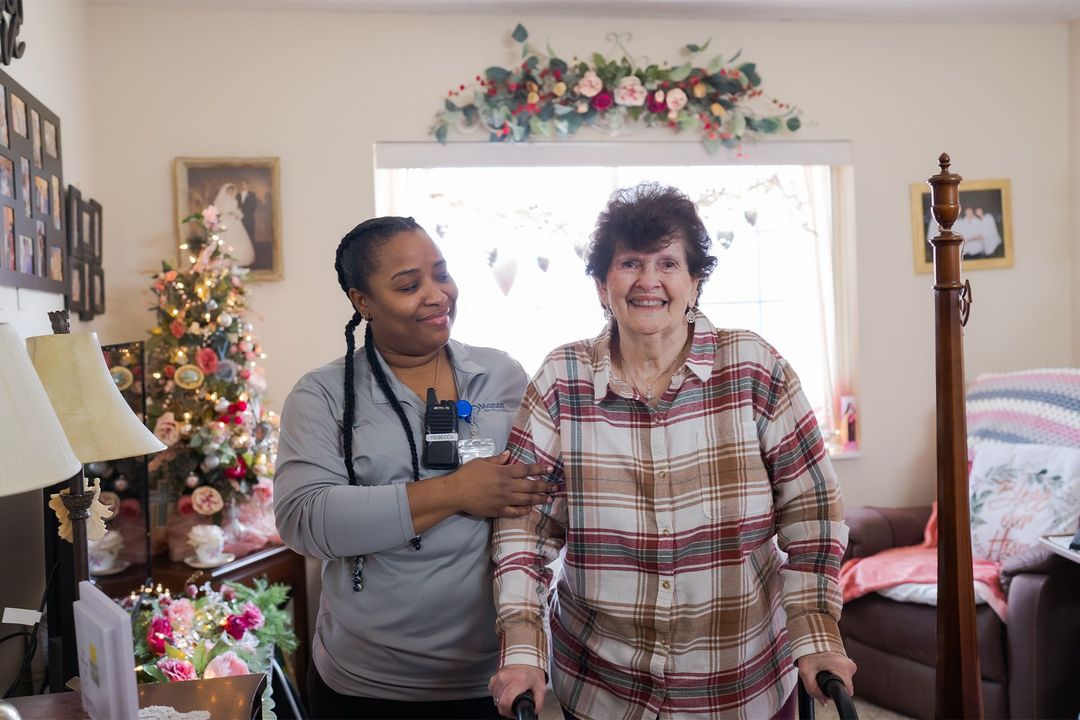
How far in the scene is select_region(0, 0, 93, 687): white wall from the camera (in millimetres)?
2277

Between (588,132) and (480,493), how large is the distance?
2.71m

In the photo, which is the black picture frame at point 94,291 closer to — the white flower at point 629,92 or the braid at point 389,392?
the braid at point 389,392

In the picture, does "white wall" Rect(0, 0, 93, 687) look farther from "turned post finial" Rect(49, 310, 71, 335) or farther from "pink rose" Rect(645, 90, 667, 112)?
"pink rose" Rect(645, 90, 667, 112)

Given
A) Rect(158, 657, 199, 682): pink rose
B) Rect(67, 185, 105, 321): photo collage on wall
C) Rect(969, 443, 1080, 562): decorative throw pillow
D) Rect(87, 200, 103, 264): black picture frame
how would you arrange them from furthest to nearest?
Rect(87, 200, 103, 264): black picture frame
Rect(969, 443, 1080, 562): decorative throw pillow
Rect(67, 185, 105, 321): photo collage on wall
Rect(158, 657, 199, 682): pink rose

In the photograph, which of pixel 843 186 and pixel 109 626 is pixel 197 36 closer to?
pixel 843 186

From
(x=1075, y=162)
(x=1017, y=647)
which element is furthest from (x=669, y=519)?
(x=1075, y=162)

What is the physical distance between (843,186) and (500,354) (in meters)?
2.93

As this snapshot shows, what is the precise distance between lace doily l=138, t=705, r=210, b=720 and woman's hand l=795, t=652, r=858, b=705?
0.91 metres

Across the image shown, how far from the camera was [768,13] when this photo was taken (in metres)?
3.94

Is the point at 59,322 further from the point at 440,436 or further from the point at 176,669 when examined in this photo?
the point at 176,669

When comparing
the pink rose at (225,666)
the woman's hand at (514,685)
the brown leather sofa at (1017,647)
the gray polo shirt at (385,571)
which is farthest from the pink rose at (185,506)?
the brown leather sofa at (1017,647)

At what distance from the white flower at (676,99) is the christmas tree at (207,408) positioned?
6.36 feet

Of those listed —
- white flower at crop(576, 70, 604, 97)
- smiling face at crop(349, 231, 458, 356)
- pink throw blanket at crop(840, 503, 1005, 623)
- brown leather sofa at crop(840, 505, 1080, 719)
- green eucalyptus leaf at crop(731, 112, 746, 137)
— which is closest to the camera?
smiling face at crop(349, 231, 458, 356)

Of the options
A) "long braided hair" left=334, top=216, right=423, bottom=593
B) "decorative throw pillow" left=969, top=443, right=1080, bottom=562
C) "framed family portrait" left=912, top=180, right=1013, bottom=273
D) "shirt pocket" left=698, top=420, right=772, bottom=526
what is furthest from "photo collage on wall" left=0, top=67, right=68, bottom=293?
"framed family portrait" left=912, top=180, right=1013, bottom=273
